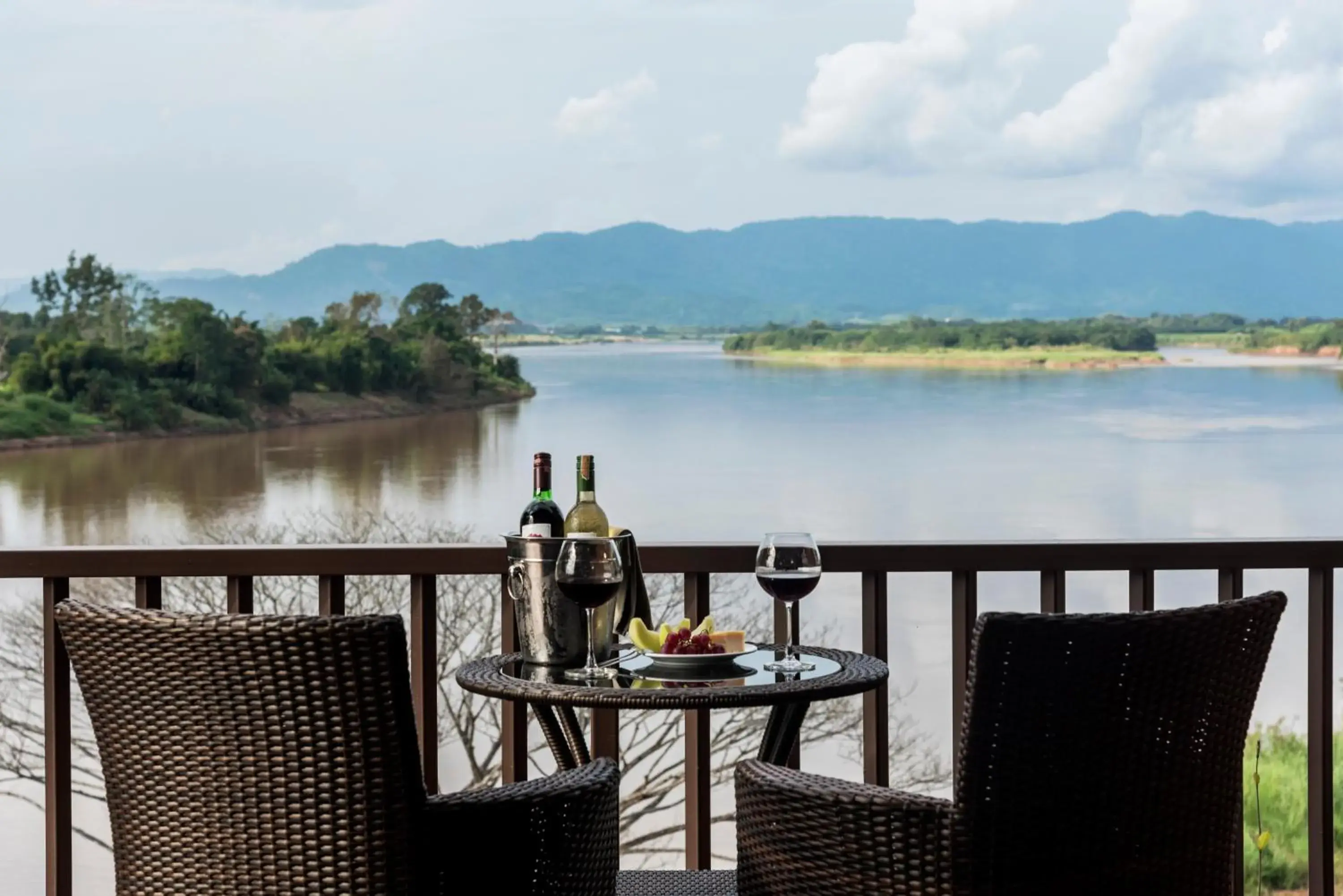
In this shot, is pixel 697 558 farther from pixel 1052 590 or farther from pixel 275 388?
pixel 275 388

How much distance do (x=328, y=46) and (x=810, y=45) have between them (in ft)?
17.8

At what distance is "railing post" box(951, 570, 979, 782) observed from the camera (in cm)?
257

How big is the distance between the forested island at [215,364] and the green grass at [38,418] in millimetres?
15

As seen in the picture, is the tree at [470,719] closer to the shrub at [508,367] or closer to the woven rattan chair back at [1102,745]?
the shrub at [508,367]

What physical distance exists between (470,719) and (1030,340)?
25.0ft

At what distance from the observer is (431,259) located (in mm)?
16047

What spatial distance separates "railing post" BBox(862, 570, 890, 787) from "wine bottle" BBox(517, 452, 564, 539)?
2.04ft

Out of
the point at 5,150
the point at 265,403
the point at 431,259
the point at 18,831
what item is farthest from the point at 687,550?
the point at 5,150

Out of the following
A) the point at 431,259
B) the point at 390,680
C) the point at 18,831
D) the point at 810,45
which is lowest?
the point at 18,831

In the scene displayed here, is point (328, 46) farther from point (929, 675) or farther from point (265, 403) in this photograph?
point (929, 675)

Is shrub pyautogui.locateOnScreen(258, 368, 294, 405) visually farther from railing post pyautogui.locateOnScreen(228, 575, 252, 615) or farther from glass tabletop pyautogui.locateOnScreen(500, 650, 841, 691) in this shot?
glass tabletop pyautogui.locateOnScreen(500, 650, 841, 691)

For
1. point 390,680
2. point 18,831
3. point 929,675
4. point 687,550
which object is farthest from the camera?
point 929,675

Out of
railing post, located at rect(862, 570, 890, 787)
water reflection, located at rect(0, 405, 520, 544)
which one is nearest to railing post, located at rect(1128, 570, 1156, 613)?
railing post, located at rect(862, 570, 890, 787)

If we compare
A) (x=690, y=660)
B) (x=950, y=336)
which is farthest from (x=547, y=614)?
(x=950, y=336)
